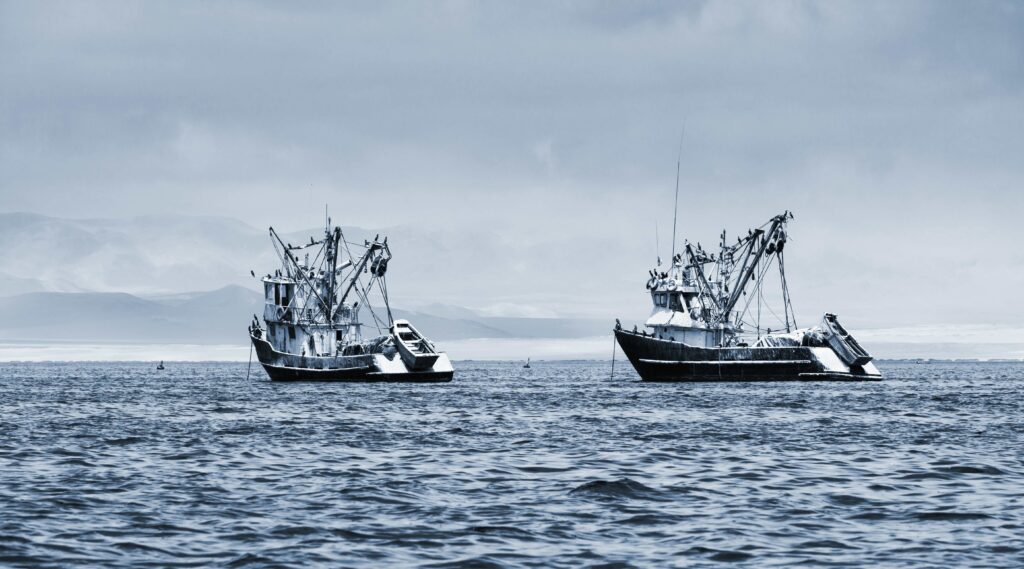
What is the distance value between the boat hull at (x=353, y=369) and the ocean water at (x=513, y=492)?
55.8 meters

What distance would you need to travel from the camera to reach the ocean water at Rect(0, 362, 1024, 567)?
77.6 ft

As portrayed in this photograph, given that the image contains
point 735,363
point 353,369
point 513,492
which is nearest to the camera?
point 513,492

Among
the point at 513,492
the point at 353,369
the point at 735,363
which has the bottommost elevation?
the point at 513,492

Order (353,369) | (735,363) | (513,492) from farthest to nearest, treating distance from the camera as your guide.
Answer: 1. (735,363)
2. (353,369)
3. (513,492)

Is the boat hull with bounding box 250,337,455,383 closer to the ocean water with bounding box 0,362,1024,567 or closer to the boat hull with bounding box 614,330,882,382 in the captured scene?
the boat hull with bounding box 614,330,882,382

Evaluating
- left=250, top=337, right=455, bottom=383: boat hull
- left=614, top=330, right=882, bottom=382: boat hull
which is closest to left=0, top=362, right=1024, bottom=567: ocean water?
left=250, top=337, right=455, bottom=383: boat hull

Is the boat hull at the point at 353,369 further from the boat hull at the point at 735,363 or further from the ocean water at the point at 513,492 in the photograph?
the ocean water at the point at 513,492

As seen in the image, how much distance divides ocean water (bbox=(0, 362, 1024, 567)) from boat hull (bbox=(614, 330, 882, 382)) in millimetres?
58625

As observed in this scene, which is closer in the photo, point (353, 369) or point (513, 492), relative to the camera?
point (513, 492)

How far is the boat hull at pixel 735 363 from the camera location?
121375 millimetres

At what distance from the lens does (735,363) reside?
122438 mm

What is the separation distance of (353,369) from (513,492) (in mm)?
90336

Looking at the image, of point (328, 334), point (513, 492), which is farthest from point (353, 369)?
point (513, 492)

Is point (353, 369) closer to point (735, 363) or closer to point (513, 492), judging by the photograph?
point (735, 363)
